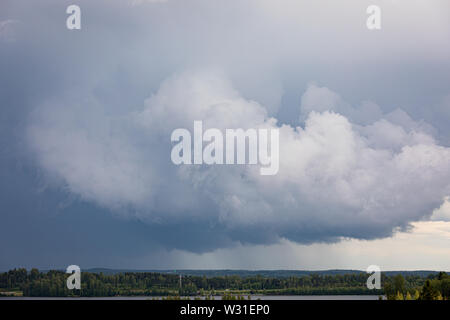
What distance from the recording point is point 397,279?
148750mm
